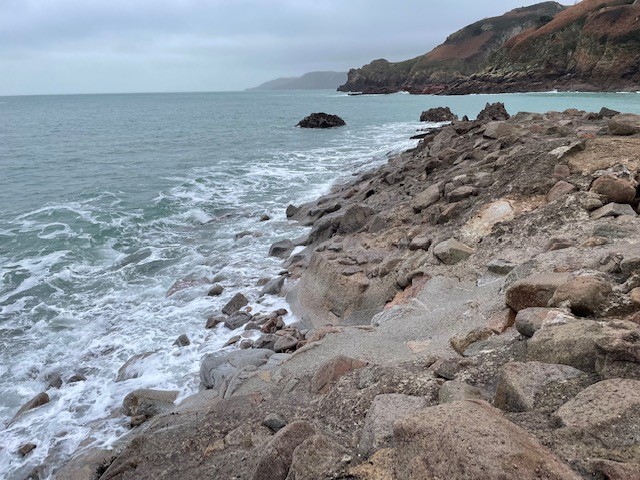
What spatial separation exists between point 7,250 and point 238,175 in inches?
449

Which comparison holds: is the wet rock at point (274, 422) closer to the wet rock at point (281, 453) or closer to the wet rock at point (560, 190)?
the wet rock at point (281, 453)

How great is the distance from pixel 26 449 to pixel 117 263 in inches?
280

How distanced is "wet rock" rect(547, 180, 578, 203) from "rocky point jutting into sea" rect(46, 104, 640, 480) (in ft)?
0.11

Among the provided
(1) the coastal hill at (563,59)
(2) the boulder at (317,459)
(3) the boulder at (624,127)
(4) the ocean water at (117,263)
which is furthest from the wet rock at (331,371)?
(1) the coastal hill at (563,59)

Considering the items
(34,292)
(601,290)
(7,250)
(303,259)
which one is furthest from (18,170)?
(601,290)

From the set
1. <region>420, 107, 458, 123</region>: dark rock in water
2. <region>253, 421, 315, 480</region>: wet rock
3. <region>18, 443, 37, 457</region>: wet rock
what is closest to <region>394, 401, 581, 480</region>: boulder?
<region>253, 421, 315, 480</region>: wet rock

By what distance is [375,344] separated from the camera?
529 centimetres

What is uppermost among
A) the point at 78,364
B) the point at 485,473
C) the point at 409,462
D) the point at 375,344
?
the point at 485,473

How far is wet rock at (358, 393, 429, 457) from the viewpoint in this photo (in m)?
2.78

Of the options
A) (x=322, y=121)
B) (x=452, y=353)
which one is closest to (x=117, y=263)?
(x=452, y=353)

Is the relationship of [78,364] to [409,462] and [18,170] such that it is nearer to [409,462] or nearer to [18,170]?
[409,462]

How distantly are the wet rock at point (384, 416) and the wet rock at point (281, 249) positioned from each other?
27.0 ft

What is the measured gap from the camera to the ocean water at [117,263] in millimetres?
6672

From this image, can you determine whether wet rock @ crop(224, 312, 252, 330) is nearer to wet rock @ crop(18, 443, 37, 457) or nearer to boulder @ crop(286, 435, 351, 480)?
wet rock @ crop(18, 443, 37, 457)
